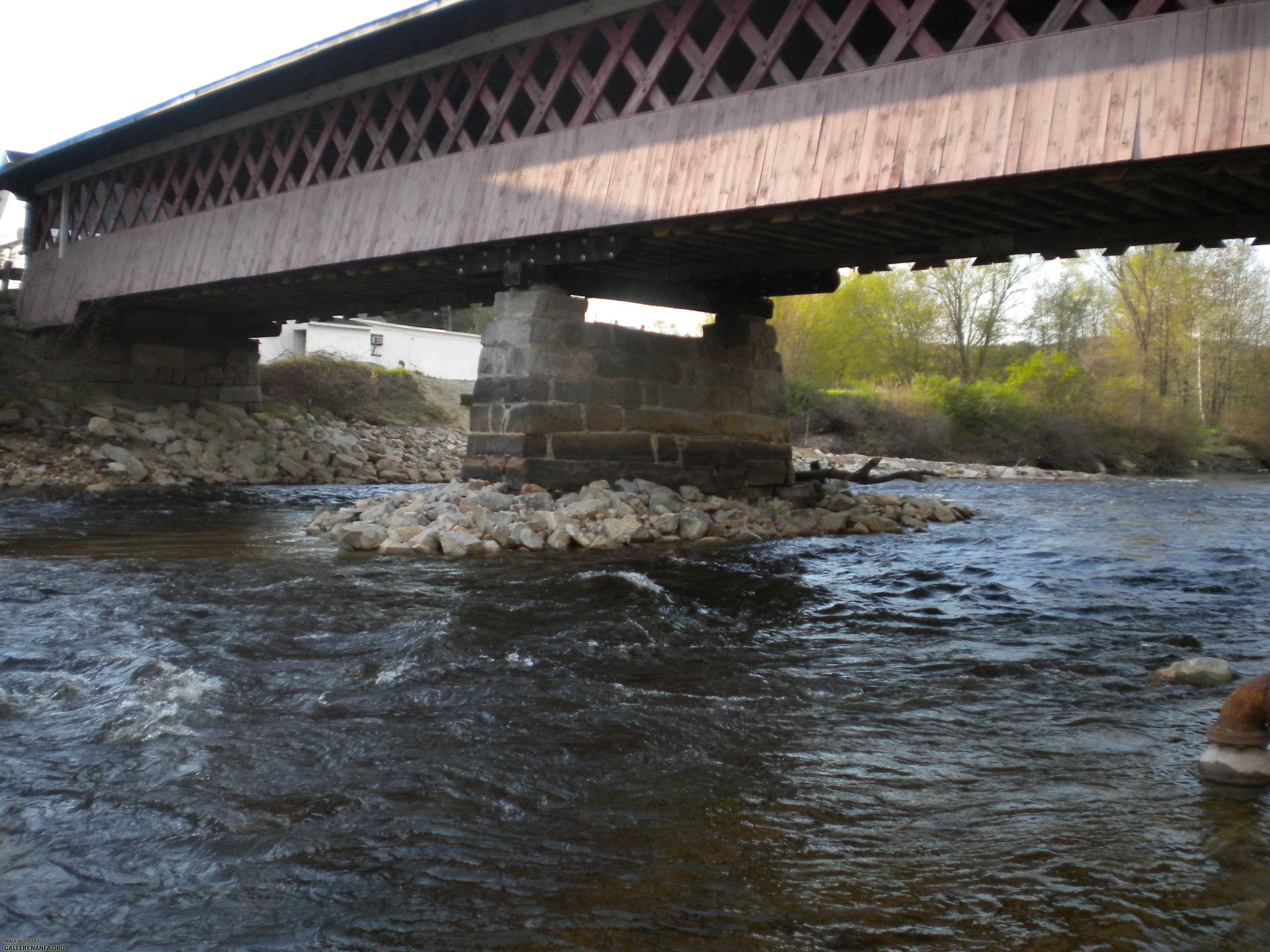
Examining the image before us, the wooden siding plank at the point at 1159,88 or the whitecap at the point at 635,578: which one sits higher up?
the wooden siding plank at the point at 1159,88

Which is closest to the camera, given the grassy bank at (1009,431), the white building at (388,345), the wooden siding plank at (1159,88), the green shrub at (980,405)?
the wooden siding plank at (1159,88)

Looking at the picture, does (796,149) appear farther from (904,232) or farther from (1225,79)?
(1225,79)

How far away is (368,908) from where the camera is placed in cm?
239

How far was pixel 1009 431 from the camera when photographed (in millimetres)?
30297

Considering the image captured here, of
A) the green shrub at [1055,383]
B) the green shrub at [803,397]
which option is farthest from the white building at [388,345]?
the green shrub at [1055,383]

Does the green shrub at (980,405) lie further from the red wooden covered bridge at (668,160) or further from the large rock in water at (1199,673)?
the large rock in water at (1199,673)

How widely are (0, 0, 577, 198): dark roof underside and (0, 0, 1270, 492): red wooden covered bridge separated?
0.14 feet

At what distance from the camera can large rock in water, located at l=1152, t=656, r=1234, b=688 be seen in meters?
4.55

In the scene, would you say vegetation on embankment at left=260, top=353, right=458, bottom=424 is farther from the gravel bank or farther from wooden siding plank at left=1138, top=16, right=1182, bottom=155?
wooden siding plank at left=1138, top=16, right=1182, bottom=155

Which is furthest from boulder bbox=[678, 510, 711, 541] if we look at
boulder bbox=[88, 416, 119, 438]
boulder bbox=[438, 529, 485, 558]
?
boulder bbox=[88, 416, 119, 438]

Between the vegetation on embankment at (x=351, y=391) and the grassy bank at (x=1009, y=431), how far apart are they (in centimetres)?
1090

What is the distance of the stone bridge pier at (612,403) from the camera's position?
10.4 metres

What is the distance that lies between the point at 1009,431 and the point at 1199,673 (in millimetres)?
27283

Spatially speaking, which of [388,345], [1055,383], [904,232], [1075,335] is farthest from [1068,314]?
[904,232]
